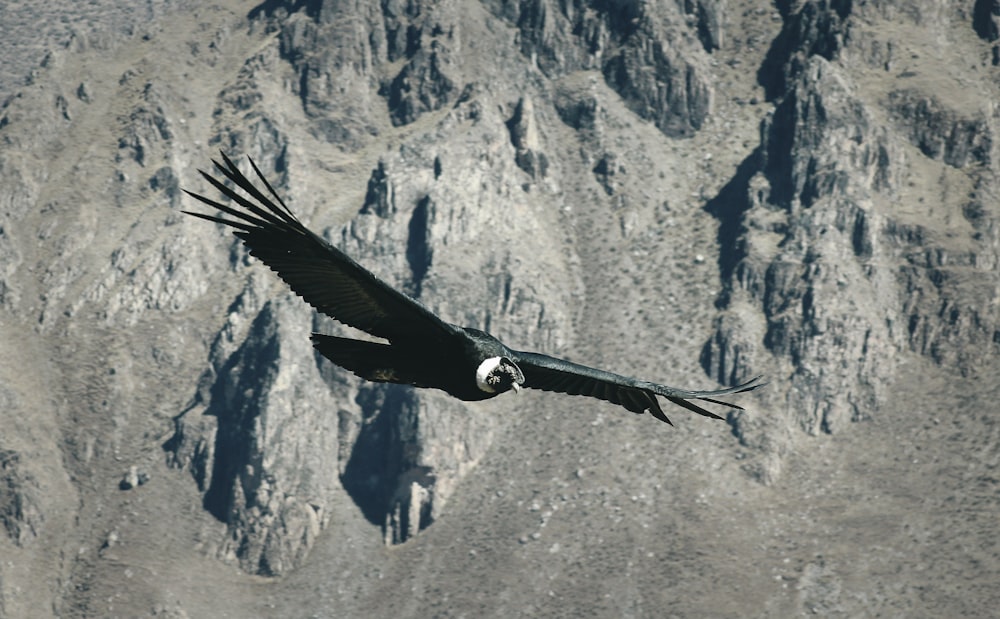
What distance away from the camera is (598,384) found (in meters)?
39.1

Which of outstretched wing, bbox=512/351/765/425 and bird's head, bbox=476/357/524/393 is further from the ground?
bird's head, bbox=476/357/524/393

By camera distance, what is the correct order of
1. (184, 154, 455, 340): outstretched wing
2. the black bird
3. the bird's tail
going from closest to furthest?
Answer: (184, 154, 455, 340): outstretched wing
the black bird
the bird's tail

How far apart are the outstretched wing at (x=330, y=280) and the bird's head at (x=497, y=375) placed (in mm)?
1040

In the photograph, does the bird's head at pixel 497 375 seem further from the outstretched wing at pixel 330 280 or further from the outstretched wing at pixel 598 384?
the outstretched wing at pixel 330 280

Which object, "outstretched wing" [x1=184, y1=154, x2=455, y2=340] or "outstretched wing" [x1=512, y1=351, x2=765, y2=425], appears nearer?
"outstretched wing" [x1=184, y1=154, x2=455, y2=340]

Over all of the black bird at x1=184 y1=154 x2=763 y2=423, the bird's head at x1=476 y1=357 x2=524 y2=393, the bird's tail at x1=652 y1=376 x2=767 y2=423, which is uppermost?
the black bird at x1=184 y1=154 x2=763 y2=423

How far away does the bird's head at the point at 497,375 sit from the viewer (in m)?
35.8

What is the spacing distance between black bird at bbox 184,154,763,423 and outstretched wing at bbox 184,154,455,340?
0.02 m

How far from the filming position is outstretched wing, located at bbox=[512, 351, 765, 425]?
37.8 meters

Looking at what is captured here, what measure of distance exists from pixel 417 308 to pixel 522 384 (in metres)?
3.72

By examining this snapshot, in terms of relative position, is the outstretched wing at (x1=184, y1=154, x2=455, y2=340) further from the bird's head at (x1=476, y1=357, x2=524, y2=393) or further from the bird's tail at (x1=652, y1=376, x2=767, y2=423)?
the bird's tail at (x1=652, y1=376, x2=767, y2=423)

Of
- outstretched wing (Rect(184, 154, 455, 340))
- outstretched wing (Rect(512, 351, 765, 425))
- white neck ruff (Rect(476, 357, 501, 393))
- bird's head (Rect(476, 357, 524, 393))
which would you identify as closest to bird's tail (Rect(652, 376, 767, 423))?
outstretched wing (Rect(512, 351, 765, 425))

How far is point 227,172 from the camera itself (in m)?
29.8

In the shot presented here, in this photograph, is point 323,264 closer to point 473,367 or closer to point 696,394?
point 473,367
